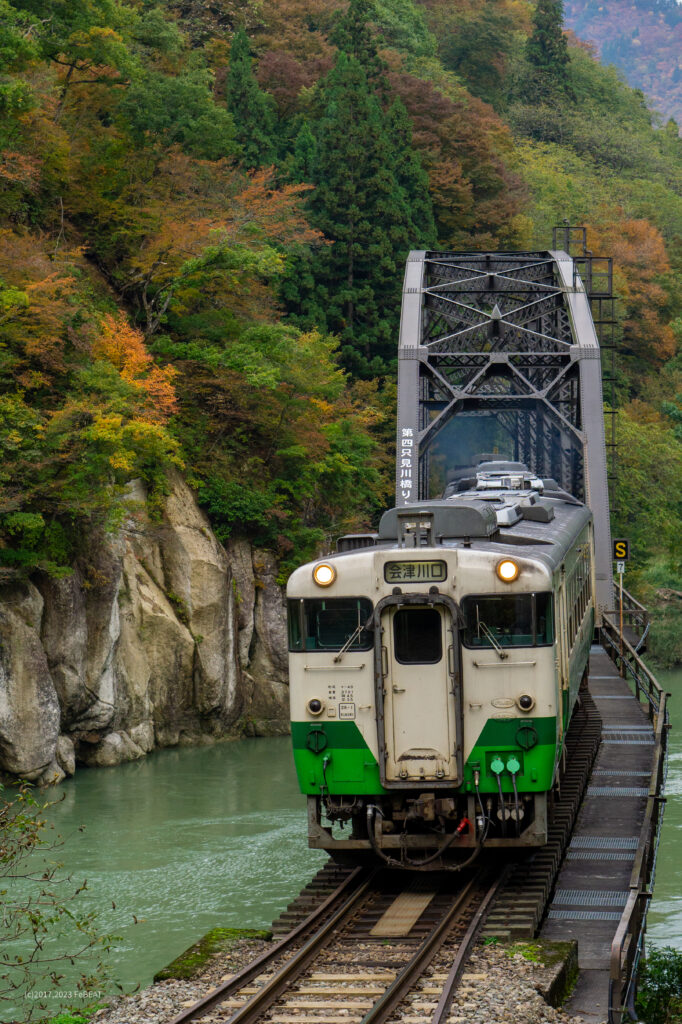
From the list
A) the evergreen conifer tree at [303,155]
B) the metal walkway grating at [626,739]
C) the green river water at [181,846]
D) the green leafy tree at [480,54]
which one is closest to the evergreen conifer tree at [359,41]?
the evergreen conifer tree at [303,155]

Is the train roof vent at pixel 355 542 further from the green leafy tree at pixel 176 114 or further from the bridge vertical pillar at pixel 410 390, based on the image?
the green leafy tree at pixel 176 114

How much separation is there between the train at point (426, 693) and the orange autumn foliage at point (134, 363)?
13.6 meters

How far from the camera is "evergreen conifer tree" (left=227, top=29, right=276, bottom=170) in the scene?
42856mm

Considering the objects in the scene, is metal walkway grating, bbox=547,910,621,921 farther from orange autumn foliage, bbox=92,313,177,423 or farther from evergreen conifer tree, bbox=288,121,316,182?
evergreen conifer tree, bbox=288,121,316,182

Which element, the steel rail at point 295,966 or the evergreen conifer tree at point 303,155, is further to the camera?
the evergreen conifer tree at point 303,155

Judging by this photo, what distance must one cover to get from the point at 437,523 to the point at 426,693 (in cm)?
184

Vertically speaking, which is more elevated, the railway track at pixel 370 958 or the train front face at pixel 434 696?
the train front face at pixel 434 696

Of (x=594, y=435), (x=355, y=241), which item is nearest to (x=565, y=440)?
(x=355, y=241)

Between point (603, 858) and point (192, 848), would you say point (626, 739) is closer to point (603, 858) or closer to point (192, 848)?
point (603, 858)

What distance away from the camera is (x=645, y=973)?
11.3 m

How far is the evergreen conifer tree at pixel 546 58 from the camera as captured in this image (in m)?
66.7

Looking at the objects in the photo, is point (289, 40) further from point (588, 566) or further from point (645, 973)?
point (645, 973)

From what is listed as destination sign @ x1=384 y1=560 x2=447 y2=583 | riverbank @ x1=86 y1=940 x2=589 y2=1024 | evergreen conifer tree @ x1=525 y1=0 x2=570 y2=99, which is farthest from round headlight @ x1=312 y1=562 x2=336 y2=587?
evergreen conifer tree @ x1=525 y1=0 x2=570 y2=99

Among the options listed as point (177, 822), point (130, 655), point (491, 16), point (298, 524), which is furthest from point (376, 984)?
point (491, 16)
